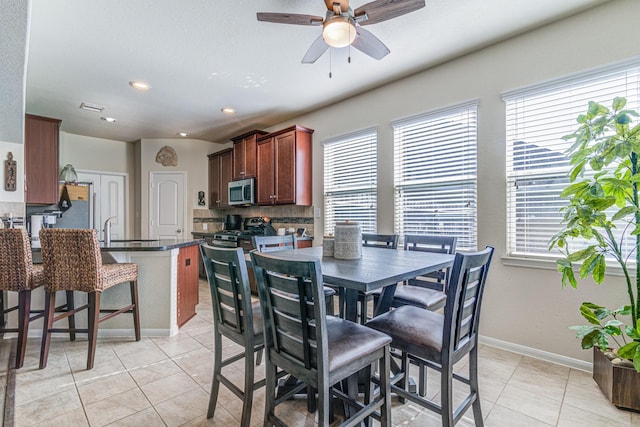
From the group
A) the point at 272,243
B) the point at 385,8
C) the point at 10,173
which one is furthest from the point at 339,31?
the point at 10,173

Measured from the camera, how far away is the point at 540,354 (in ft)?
7.88

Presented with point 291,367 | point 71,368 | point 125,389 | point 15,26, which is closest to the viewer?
point 291,367

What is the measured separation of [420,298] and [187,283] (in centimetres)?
240

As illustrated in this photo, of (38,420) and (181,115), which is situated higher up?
(181,115)

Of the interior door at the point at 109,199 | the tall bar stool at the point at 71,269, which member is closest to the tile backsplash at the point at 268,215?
the interior door at the point at 109,199

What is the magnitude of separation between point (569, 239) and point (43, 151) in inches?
231

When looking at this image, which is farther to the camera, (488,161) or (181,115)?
(181,115)

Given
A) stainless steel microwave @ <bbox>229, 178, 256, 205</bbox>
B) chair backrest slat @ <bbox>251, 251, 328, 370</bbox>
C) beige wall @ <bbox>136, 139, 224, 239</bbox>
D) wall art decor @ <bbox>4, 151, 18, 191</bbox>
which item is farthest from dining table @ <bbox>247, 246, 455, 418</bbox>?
beige wall @ <bbox>136, 139, 224, 239</bbox>

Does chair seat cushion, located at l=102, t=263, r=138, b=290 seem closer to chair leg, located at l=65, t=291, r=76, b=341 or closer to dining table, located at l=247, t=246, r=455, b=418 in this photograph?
chair leg, located at l=65, t=291, r=76, b=341

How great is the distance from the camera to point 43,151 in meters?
3.97

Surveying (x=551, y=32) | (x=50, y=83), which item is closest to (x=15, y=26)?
(x=50, y=83)

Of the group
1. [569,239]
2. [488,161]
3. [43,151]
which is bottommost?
[569,239]

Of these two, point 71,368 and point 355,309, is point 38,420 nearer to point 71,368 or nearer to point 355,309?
point 71,368

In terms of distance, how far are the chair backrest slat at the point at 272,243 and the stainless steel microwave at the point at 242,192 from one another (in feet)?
7.83
